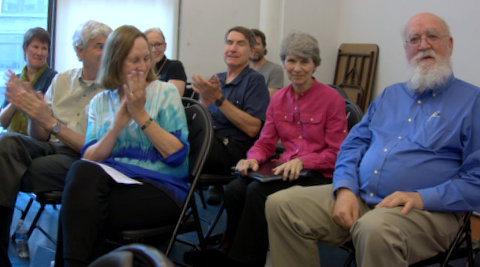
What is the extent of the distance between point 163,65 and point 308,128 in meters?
1.91

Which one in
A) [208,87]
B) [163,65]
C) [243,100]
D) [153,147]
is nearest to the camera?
[153,147]

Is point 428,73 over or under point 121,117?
over

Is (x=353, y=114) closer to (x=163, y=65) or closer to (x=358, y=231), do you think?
(x=358, y=231)

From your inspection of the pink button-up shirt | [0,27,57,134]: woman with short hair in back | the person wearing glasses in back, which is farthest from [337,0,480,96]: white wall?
[0,27,57,134]: woman with short hair in back

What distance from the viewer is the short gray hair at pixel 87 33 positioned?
266cm

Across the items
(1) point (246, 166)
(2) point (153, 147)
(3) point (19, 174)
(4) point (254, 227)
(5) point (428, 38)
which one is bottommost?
(4) point (254, 227)

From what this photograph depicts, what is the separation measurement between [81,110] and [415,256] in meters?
2.01

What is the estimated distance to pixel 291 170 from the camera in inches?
87.0

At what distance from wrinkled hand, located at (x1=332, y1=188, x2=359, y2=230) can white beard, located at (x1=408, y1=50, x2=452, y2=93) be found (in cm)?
59

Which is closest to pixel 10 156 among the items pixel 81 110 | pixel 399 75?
pixel 81 110

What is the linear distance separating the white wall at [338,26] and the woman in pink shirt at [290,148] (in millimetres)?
1805

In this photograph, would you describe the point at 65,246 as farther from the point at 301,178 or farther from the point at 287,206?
the point at 301,178

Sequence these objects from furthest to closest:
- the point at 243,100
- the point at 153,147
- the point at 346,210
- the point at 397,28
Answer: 1. the point at 397,28
2. the point at 243,100
3. the point at 153,147
4. the point at 346,210

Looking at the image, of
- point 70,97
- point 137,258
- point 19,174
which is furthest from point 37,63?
point 137,258
